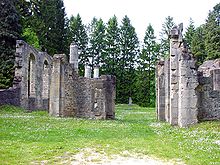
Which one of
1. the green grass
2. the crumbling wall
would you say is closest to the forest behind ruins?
the crumbling wall

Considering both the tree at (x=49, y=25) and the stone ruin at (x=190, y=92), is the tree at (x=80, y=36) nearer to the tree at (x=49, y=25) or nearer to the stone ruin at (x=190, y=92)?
the tree at (x=49, y=25)

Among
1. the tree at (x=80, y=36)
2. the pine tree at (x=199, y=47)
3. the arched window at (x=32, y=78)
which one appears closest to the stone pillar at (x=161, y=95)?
the arched window at (x=32, y=78)

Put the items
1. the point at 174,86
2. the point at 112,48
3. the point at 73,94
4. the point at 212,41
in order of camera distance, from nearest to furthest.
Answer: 1. the point at 174,86
2. the point at 73,94
3. the point at 212,41
4. the point at 112,48

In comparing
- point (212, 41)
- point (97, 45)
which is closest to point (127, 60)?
point (97, 45)

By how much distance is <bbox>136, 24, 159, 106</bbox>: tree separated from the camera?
66125mm

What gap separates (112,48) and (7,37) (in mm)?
31055

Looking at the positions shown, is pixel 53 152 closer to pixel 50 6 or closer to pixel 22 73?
pixel 22 73

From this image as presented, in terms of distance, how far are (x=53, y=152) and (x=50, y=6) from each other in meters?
53.5

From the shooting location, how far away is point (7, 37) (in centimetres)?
4141

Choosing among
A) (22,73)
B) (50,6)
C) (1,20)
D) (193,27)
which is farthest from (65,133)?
(193,27)

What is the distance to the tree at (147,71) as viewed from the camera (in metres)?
66.1

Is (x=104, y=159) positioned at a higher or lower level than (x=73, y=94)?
lower

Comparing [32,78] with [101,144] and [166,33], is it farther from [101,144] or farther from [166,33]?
[166,33]

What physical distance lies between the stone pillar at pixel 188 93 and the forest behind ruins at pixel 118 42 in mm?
35029
